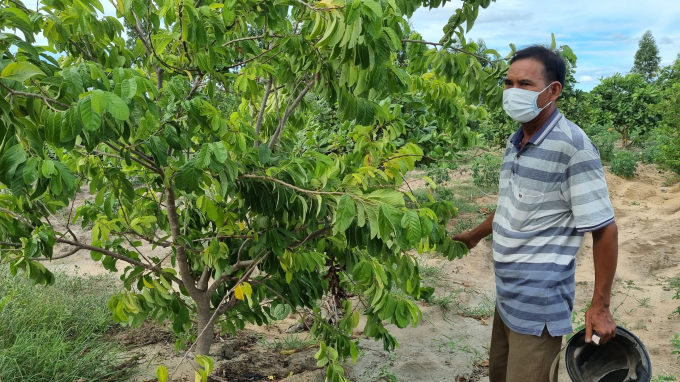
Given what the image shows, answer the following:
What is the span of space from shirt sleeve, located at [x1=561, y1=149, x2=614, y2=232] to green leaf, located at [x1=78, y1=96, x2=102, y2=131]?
1.71 meters

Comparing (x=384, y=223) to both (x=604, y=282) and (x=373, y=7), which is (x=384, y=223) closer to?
(x=373, y=7)

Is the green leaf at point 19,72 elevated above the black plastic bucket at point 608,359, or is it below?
above

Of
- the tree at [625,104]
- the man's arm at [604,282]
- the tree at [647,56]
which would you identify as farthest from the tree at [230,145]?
the tree at [647,56]

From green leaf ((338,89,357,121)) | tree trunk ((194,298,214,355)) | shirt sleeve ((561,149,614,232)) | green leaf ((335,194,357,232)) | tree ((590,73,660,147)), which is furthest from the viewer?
tree ((590,73,660,147))

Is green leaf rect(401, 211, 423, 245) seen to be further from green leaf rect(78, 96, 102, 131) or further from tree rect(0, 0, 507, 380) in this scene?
green leaf rect(78, 96, 102, 131)

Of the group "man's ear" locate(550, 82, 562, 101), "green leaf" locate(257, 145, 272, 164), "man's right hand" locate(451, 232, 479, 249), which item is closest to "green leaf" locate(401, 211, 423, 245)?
"green leaf" locate(257, 145, 272, 164)

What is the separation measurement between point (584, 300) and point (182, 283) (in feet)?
12.5

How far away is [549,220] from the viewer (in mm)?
2162

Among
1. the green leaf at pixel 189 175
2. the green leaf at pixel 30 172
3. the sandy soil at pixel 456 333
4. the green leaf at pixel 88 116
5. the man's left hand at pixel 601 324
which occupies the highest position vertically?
the green leaf at pixel 88 116

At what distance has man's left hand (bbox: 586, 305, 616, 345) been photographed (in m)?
2.03

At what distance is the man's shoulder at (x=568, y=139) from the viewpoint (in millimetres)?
2076

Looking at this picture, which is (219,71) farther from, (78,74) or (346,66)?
(78,74)

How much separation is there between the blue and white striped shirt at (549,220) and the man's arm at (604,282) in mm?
66

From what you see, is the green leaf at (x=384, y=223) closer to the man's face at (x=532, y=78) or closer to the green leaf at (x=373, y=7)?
the green leaf at (x=373, y=7)
